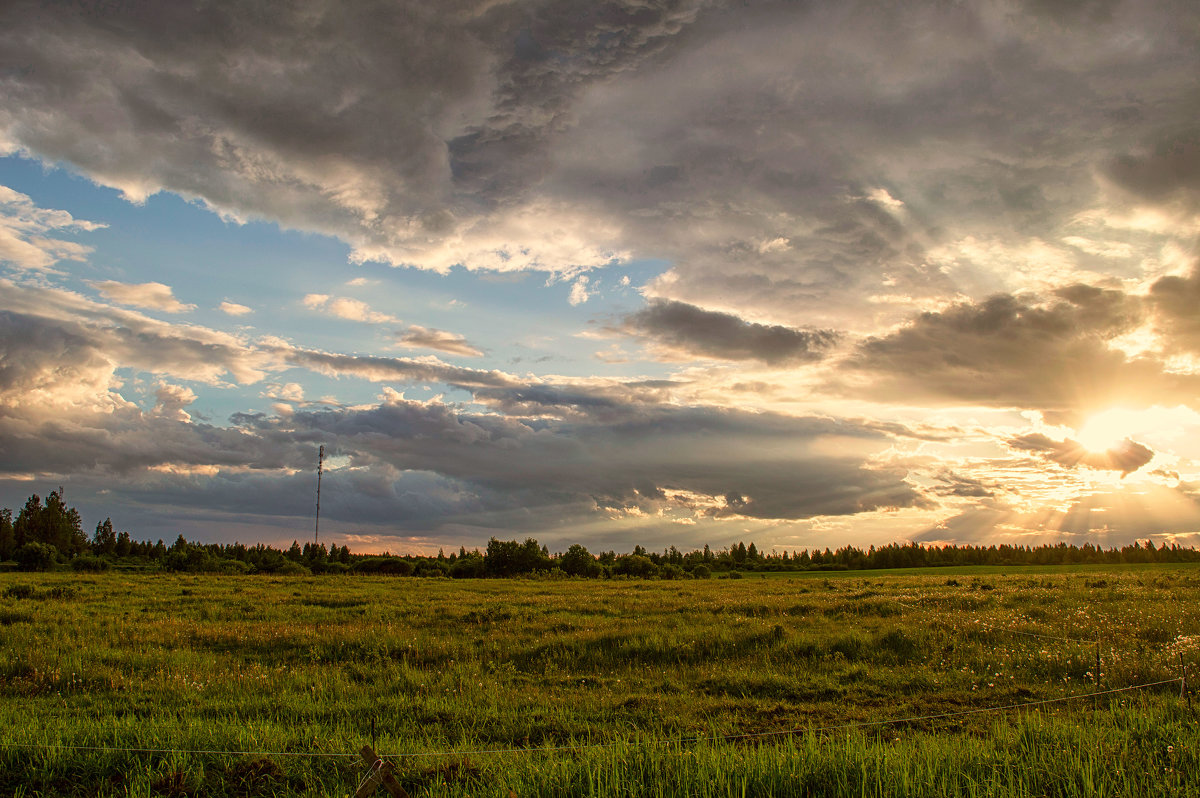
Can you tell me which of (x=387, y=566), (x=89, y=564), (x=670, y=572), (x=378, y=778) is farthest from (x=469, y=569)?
(x=378, y=778)

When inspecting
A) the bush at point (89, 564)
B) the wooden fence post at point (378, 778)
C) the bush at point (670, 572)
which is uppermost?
the wooden fence post at point (378, 778)

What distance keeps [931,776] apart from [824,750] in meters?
1.22

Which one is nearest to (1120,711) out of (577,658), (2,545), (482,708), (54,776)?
(482,708)

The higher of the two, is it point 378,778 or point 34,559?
point 378,778

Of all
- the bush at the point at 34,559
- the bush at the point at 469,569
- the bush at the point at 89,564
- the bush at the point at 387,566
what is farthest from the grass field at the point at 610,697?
the bush at the point at 469,569

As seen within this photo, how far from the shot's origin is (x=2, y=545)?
11244 cm

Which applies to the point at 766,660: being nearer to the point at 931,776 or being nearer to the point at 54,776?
the point at 931,776

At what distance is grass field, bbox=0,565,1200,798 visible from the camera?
6.87 meters

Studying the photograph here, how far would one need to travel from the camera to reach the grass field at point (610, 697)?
22.5ft

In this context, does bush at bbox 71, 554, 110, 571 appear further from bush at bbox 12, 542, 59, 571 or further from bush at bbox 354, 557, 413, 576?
bush at bbox 354, 557, 413, 576

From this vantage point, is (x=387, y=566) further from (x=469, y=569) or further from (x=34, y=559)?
(x=34, y=559)

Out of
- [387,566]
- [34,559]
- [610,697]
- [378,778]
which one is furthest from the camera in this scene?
[387,566]

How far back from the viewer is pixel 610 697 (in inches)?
493

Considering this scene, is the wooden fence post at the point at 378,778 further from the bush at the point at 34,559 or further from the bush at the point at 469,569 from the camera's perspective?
the bush at the point at 34,559
